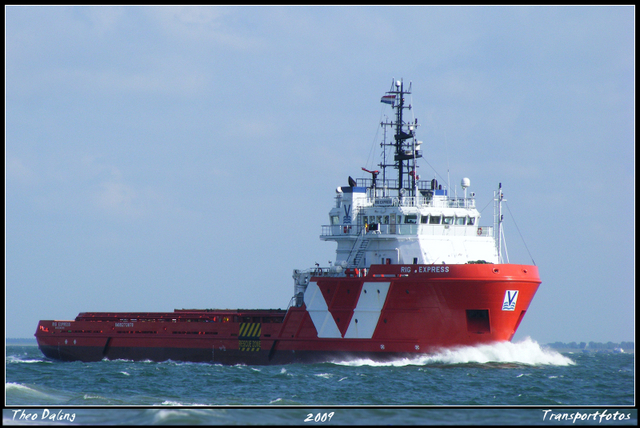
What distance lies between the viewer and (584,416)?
23.0m

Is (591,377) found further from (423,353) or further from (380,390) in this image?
(380,390)

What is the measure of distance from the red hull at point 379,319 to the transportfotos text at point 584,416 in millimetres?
11697

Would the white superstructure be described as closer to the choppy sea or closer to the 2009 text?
the choppy sea

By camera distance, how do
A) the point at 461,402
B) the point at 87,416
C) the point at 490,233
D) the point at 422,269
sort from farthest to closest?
the point at 490,233
the point at 422,269
the point at 461,402
the point at 87,416

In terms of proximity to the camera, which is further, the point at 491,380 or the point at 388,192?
the point at 388,192

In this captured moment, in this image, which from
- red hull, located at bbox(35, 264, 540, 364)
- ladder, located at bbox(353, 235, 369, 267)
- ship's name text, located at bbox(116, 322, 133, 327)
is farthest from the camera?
ship's name text, located at bbox(116, 322, 133, 327)

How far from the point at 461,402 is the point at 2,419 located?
43.9 ft

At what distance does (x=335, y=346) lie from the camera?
3775 cm

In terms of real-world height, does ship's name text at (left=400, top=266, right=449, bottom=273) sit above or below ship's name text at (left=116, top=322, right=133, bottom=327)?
above

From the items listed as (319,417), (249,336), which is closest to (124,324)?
(249,336)

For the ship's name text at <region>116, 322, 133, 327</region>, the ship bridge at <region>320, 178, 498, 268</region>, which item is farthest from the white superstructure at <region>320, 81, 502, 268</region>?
the ship's name text at <region>116, 322, 133, 327</region>

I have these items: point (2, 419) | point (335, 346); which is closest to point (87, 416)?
point (2, 419)

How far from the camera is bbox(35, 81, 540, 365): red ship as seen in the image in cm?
3559

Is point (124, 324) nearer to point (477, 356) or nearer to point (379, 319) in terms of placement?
point (379, 319)
